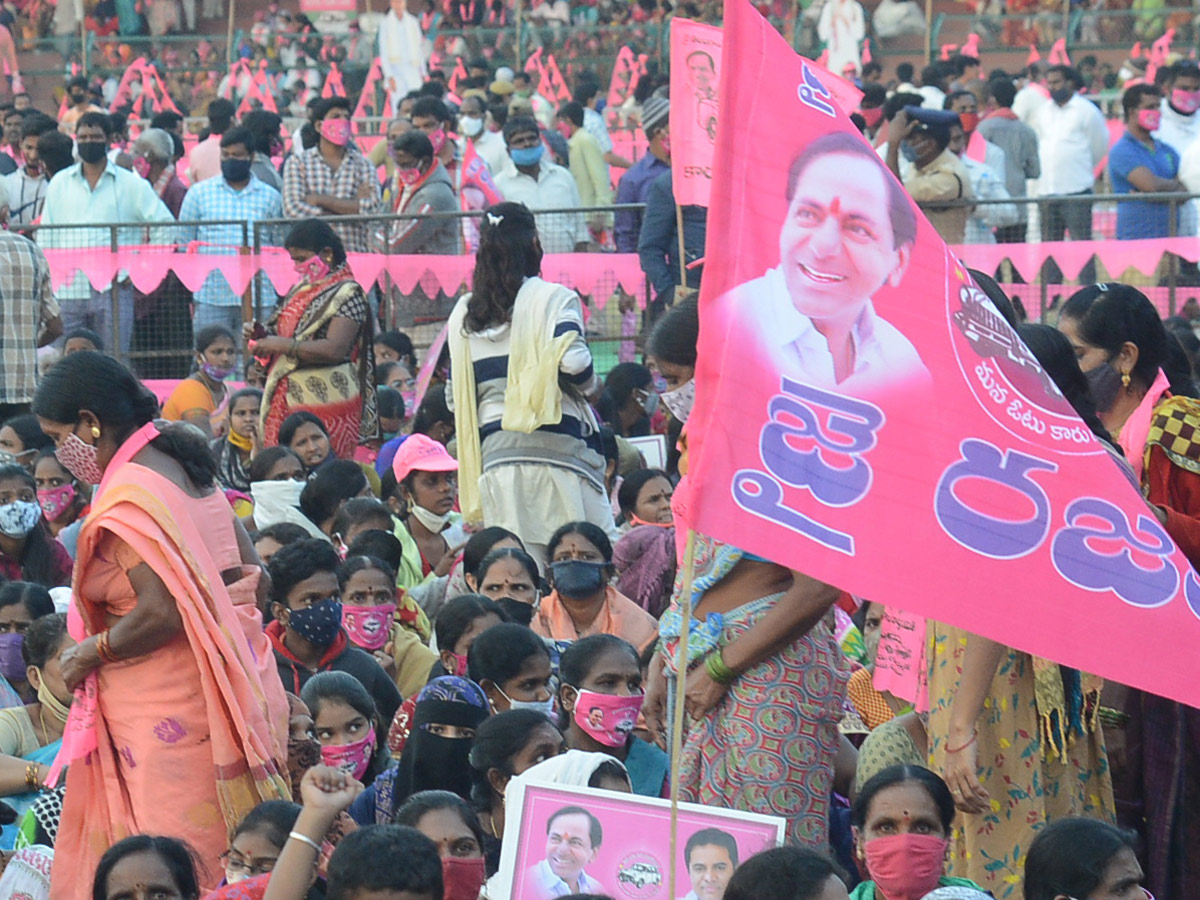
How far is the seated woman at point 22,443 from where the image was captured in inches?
365

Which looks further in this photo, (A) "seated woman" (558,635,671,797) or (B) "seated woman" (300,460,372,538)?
(B) "seated woman" (300,460,372,538)

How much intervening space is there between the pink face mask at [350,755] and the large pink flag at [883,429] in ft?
8.04

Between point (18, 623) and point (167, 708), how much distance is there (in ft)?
7.15

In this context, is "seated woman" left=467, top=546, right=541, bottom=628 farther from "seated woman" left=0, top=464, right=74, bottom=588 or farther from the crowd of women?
"seated woman" left=0, top=464, right=74, bottom=588

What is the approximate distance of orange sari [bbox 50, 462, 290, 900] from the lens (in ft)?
15.9

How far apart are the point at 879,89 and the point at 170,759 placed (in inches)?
446

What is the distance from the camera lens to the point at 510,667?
19.8ft

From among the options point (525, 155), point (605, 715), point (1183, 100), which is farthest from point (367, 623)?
point (1183, 100)

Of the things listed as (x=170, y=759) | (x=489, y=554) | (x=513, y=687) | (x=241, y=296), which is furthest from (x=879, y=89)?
(x=170, y=759)

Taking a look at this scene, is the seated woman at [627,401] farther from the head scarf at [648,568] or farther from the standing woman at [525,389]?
the head scarf at [648,568]

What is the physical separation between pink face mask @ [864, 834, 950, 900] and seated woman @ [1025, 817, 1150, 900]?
10.3 inches

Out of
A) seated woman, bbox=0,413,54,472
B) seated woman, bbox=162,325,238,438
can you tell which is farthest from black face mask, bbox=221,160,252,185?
seated woman, bbox=0,413,54,472

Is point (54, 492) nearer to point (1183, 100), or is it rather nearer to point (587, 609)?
point (587, 609)

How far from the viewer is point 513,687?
6.04m
